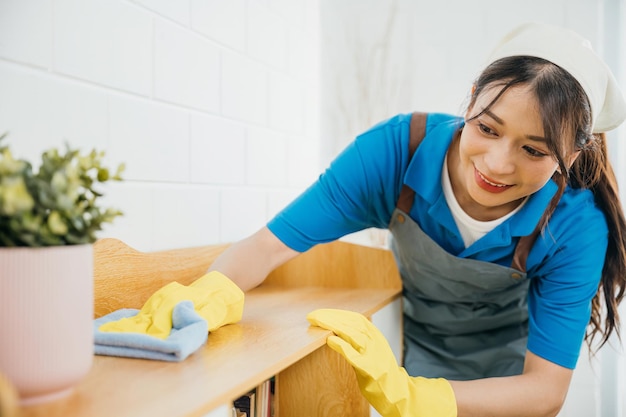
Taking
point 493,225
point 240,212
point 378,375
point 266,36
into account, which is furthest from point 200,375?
point 266,36

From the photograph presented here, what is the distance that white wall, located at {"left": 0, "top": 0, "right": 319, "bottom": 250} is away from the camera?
2.93 feet

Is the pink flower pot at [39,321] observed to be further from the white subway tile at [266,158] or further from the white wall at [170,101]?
the white subway tile at [266,158]

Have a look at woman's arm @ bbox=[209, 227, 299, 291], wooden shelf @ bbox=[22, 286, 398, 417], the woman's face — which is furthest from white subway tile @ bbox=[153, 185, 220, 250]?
the woman's face

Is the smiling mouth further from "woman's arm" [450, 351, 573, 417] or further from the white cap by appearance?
"woman's arm" [450, 351, 573, 417]

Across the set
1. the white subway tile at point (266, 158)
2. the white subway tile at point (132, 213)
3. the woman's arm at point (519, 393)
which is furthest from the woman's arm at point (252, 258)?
the white subway tile at point (266, 158)

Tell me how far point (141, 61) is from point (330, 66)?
3.55ft

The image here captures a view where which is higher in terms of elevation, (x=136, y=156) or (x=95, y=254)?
(x=136, y=156)

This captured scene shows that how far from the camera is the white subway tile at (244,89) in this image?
1.44 m

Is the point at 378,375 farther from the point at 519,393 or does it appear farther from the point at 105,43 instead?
the point at 105,43

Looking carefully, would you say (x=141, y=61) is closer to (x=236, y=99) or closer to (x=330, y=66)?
(x=236, y=99)

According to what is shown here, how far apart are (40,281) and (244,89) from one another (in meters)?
1.06

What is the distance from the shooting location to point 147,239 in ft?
3.75

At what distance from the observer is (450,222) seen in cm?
116

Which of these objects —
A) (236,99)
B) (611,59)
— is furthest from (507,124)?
(611,59)
